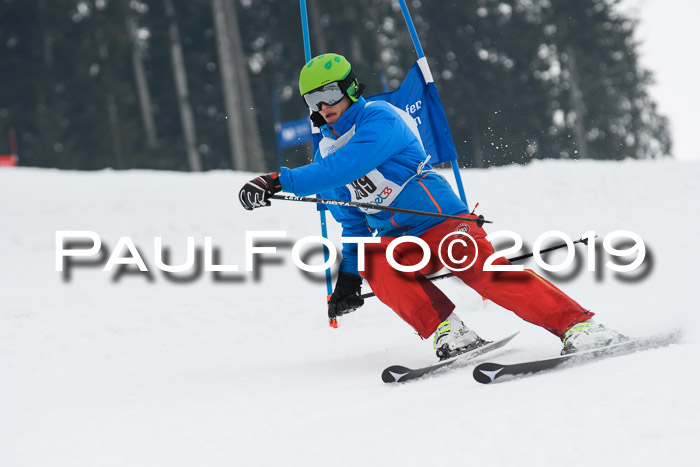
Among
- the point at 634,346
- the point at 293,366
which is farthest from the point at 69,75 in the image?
the point at 634,346

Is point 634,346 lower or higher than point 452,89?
lower

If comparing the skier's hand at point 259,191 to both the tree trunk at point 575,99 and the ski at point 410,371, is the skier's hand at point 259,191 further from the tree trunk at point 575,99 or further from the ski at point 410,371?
the tree trunk at point 575,99

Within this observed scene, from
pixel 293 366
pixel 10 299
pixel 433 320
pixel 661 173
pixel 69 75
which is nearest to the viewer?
pixel 433 320

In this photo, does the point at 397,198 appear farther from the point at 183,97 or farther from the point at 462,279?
the point at 183,97

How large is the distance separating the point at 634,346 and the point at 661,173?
386 inches

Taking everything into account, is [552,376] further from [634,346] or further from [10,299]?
[10,299]

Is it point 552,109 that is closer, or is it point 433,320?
point 433,320

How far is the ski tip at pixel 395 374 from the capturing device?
3.21 metres

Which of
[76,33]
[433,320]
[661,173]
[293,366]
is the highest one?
[76,33]

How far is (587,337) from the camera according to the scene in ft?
10.0

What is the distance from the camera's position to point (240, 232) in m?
9.22

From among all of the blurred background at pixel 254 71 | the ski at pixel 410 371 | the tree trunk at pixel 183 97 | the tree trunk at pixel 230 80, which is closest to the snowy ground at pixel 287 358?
the ski at pixel 410 371

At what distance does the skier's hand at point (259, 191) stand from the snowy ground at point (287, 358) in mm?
869

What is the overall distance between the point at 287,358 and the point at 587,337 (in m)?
2.10
